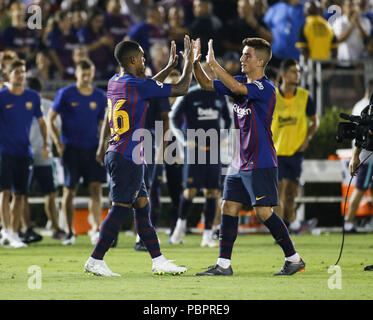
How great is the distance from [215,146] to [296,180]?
1688mm

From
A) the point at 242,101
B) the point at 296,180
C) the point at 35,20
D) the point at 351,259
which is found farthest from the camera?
the point at 35,20

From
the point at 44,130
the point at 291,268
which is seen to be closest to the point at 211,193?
the point at 44,130

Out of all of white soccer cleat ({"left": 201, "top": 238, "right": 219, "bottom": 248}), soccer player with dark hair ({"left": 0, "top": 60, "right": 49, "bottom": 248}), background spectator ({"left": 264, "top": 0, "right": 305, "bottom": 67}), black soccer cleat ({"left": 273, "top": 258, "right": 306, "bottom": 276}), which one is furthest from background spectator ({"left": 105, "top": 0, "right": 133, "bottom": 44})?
black soccer cleat ({"left": 273, "top": 258, "right": 306, "bottom": 276})

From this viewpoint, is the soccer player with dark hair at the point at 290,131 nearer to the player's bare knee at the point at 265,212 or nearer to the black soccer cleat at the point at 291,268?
the black soccer cleat at the point at 291,268

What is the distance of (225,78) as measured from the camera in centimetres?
883

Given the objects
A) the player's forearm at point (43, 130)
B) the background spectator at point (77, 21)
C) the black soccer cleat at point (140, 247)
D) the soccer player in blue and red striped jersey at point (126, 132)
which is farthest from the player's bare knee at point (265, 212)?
the background spectator at point (77, 21)

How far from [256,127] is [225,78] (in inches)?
26.2

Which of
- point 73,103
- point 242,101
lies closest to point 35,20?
point 73,103

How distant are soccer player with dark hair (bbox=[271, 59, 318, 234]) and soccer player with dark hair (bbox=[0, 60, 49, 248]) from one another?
3.50 metres

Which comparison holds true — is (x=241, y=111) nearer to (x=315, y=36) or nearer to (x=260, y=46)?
(x=260, y=46)

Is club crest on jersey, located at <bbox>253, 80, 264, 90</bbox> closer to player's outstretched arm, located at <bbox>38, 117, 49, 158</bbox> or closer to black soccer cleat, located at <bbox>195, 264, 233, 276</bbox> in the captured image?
black soccer cleat, located at <bbox>195, 264, 233, 276</bbox>

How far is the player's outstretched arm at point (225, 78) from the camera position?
28.8 ft
